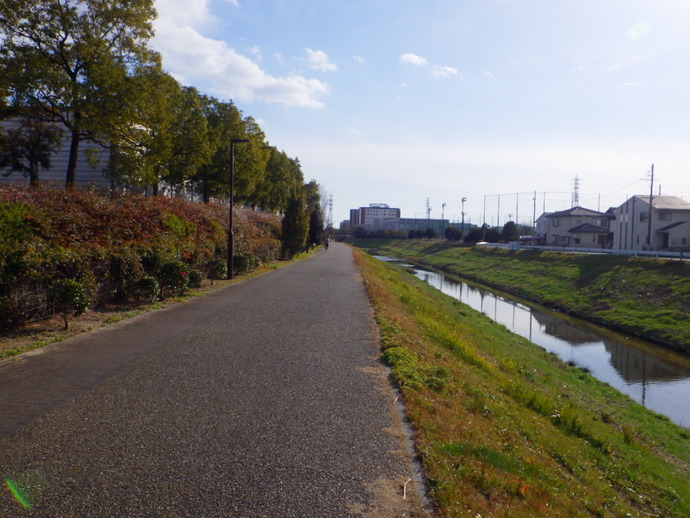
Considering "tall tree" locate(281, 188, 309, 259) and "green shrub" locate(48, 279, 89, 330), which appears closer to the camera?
"green shrub" locate(48, 279, 89, 330)

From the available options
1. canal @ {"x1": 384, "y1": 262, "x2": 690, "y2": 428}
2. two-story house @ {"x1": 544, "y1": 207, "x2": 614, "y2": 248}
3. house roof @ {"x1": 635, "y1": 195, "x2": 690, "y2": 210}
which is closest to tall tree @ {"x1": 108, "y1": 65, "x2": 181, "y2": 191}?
canal @ {"x1": 384, "y1": 262, "x2": 690, "y2": 428}

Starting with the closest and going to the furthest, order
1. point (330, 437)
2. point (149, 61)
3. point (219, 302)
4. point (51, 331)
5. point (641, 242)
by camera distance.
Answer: point (330, 437)
point (51, 331)
point (219, 302)
point (149, 61)
point (641, 242)

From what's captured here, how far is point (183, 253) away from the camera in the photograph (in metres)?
16.2

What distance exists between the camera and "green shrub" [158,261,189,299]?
44.4ft

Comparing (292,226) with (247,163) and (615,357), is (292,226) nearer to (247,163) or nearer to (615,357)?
(247,163)

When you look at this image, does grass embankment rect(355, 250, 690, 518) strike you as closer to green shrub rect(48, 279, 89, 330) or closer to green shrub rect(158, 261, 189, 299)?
green shrub rect(158, 261, 189, 299)

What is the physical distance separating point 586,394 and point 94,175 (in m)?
22.7

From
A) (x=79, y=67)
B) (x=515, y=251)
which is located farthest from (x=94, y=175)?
(x=515, y=251)

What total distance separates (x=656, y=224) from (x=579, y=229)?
575 inches

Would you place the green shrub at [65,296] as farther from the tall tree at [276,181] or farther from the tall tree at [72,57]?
the tall tree at [276,181]

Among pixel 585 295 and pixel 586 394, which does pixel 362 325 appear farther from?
pixel 585 295

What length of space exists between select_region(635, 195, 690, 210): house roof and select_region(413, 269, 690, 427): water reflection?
27.8 m

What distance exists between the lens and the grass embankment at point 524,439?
466cm

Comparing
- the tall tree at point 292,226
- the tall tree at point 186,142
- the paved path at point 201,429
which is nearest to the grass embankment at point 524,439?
the paved path at point 201,429
